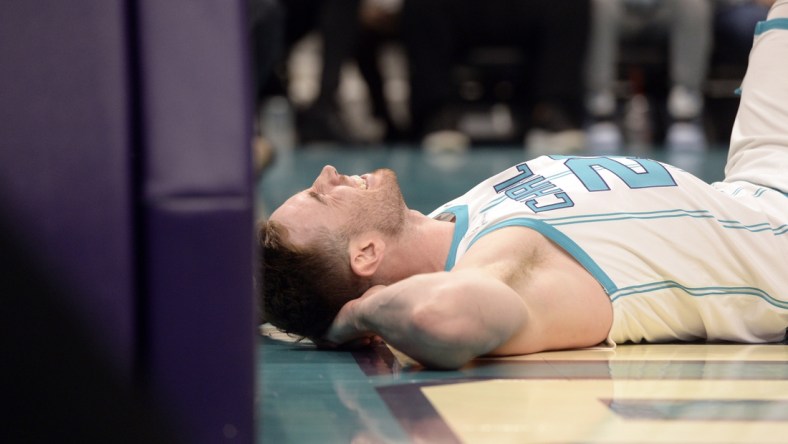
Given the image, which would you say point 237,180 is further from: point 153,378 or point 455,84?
point 455,84

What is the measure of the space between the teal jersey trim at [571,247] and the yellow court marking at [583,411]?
0.25 m

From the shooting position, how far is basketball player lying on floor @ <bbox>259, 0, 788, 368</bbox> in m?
1.82

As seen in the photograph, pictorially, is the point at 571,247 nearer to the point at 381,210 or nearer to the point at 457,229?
the point at 457,229

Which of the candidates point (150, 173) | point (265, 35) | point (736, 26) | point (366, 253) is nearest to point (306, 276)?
point (366, 253)

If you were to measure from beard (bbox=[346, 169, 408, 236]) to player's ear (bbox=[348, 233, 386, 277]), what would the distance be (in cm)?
2

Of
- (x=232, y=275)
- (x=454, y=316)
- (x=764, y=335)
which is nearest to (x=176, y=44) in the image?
(x=232, y=275)

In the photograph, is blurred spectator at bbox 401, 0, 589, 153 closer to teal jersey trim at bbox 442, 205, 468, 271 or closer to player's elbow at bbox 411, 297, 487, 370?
teal jersey trim at bbox 442, 205, 468, 271

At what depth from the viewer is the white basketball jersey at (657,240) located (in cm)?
188

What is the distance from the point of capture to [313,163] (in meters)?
6.33

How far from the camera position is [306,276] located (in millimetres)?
1898

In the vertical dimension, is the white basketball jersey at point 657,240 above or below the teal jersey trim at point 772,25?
below

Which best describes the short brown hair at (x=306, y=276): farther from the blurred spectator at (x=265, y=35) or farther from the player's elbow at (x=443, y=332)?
the blurred spectator at (x=265, y=35)

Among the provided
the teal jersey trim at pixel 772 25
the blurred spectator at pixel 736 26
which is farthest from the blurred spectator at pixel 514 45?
the teal jersey trim at pixel 772 25

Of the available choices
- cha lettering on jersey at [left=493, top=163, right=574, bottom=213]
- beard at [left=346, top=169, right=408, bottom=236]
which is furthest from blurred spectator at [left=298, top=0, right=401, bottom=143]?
beard at [left=346, top=169, right=408, bottom=236]
